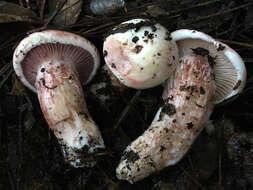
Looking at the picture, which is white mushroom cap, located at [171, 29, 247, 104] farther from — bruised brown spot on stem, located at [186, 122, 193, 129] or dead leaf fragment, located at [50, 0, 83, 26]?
dead leaf fragment, located at [50, 0, 83, 26]

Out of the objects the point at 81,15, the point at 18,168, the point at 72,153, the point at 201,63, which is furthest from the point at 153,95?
the point at 18,168

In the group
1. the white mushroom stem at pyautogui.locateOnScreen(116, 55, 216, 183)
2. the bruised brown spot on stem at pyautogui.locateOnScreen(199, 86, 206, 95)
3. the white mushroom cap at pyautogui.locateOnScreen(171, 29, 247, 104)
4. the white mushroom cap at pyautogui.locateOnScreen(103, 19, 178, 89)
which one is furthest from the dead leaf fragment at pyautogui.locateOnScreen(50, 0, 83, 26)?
the bruised brown spot on stem at pyautogui.locateOnScreen(199, 86, 206, 95)

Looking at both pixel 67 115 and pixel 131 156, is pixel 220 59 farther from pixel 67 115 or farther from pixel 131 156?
pixel 67 115

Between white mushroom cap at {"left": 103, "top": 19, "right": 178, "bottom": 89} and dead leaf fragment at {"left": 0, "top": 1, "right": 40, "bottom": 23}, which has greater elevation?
dead leaf fragment at {"left": 0, "top": 1, "right": 40, "bottom": 23}

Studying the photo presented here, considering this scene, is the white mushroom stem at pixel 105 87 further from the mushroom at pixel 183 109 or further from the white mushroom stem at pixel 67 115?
the mushroom at pixel 183 109

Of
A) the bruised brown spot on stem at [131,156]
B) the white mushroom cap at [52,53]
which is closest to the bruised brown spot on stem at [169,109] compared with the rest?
the bruised brown spot on stem at [131,156]
